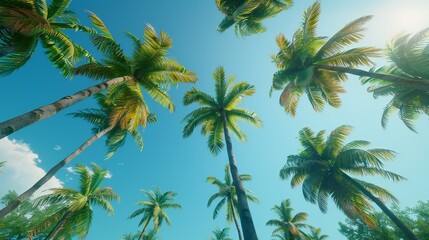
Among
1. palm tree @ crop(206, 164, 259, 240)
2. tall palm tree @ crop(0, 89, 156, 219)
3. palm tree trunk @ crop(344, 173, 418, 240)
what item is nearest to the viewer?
tall palm tree @ crop(0, 89, 156, 219)

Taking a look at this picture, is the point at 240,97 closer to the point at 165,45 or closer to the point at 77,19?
the point at 165,45

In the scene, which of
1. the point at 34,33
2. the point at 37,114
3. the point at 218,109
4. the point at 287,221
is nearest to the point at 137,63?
the point at 34,33

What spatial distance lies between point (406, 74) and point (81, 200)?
74.0 feet

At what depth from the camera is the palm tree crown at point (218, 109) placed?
16234 millimetres

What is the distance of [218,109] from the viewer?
1653cm

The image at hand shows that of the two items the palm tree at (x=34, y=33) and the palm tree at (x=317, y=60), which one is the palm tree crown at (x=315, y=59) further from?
the palm tree at (x=34, y=33)

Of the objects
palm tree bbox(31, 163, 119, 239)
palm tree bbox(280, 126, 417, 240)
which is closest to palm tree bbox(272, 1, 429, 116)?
palm tree bbox(280, 126, 417, 240)

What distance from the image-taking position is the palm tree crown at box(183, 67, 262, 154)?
16234 millimetres

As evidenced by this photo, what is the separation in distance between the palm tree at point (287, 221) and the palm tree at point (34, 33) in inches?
1054

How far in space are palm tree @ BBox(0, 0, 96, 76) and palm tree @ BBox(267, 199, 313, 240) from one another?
26.8 m

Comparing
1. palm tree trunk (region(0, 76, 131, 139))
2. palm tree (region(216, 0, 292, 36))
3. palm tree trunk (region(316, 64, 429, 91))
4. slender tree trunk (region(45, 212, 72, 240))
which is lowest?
palm tree trunk (region(0, 76, 131, 139))

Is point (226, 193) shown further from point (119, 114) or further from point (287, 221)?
point (119, 114)

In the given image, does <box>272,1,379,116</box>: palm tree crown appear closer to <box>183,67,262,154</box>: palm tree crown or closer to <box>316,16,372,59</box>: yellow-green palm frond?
<box>316,16,372,59</box>: yellow-green palm frond

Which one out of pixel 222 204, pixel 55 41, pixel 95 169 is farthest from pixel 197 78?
pixel 222 204
